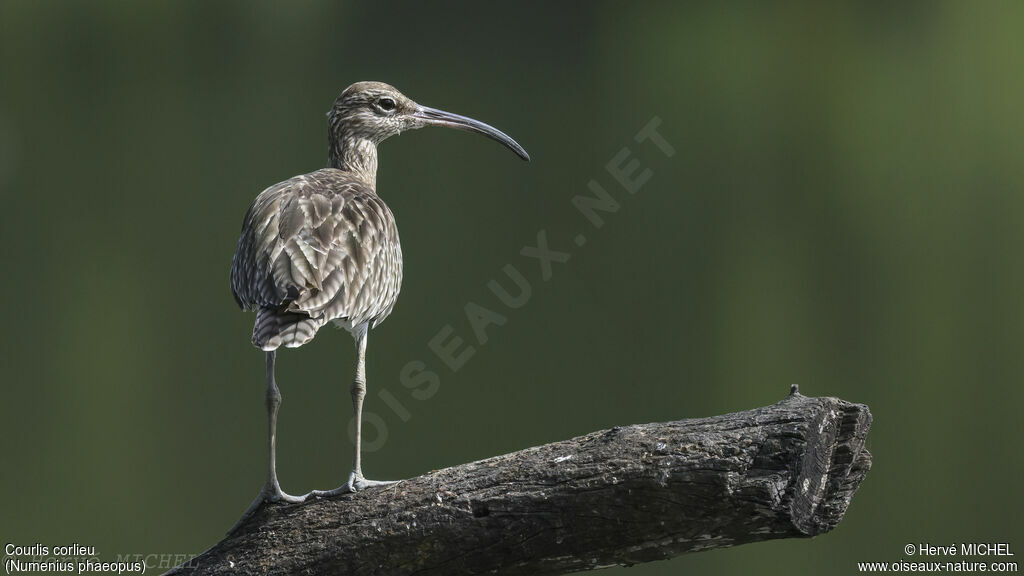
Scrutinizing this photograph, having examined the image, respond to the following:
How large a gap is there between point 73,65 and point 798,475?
1111cm

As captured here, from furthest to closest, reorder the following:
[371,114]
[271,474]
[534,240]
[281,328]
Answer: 1. [534,240]
2. [371,114]
3. [271,474]
4. [281,328]

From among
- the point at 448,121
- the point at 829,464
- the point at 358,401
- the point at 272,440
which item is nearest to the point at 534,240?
the point at 448,121

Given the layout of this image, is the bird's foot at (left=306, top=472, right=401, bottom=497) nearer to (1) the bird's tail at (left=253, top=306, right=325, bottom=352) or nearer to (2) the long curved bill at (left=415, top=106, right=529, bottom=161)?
(1) the bird's tail at (left=253, top=306, right=325, bottom=352)

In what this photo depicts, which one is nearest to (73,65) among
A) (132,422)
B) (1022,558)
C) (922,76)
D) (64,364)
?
(64,364)

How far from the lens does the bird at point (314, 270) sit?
3521 mm

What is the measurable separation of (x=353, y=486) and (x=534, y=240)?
6.81 meters

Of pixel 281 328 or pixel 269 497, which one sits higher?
pixel 281 328

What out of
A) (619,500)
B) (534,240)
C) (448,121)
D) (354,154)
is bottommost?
(534,240)

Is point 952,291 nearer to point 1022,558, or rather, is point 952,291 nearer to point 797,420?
point 1022,558

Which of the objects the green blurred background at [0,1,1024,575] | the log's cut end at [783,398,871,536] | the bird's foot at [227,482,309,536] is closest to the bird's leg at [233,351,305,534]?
the bird's foot at [227,482,309,536]

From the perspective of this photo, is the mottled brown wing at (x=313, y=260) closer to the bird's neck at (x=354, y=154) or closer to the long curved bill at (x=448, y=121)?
the bird's neck at (x=354, y=154)

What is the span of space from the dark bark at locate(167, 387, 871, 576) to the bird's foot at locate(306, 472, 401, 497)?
0.44ft

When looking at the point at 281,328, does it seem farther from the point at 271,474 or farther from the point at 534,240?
the point at 534,240

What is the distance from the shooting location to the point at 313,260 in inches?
147
